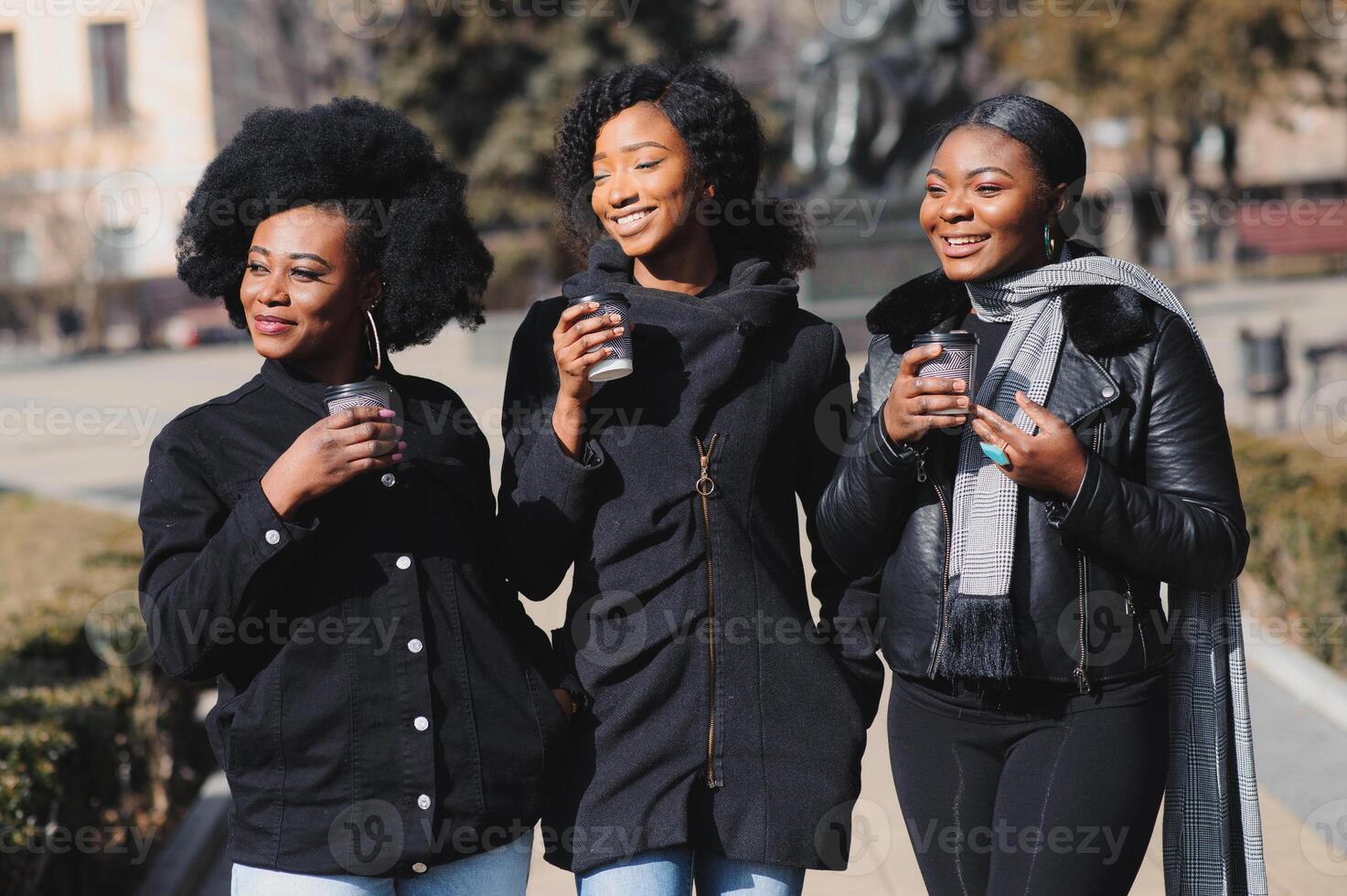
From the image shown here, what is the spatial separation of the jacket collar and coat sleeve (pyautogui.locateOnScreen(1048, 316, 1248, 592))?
74 millimetres

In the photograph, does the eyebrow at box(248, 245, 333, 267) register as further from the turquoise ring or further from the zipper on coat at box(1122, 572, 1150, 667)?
the zipper on coat at box(1122, 572, 1150, 667)

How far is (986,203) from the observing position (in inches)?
103

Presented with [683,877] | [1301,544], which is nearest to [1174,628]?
[683,877]

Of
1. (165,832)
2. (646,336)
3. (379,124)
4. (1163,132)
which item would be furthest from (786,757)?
(1163,132)

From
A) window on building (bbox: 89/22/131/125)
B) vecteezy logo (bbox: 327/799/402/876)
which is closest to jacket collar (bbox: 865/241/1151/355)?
vecteezy logo (bbox: 327/799/402/876)

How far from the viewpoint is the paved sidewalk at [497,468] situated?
466 cm

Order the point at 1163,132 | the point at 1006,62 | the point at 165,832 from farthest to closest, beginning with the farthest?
the point at 1163,132, the point at 1006,62, the point at 165,832

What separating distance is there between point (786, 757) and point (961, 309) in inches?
35.4

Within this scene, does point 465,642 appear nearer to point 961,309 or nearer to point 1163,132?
point 961,309

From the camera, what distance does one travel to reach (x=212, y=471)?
242 cm

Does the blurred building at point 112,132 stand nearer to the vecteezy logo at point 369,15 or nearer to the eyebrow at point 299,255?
the vecteezy logo at point 369,15

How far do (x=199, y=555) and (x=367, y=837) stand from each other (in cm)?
53
